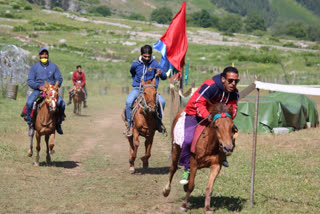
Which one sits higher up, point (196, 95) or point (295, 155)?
point (196, 95)

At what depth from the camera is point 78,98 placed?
24.6m

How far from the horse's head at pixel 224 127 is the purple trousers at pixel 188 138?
0.64 m

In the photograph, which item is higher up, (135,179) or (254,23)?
(254,23)

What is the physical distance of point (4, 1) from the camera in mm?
126000

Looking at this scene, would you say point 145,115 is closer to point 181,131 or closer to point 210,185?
point 181,131

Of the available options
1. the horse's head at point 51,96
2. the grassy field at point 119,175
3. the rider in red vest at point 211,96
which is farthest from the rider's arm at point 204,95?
the horse's head at point 51,96

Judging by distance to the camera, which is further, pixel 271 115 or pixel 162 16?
pixel 162 16

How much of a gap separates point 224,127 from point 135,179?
429 centimetres

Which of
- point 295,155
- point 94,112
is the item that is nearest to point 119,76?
point 94,112

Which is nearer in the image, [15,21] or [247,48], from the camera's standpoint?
[247,48]

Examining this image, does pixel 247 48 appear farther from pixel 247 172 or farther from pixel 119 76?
pixel 247 172

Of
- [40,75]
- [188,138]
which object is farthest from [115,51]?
[188,138]

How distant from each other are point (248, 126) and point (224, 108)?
10601mm

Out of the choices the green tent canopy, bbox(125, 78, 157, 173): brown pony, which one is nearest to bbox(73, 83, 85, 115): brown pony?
the green tent canopy
